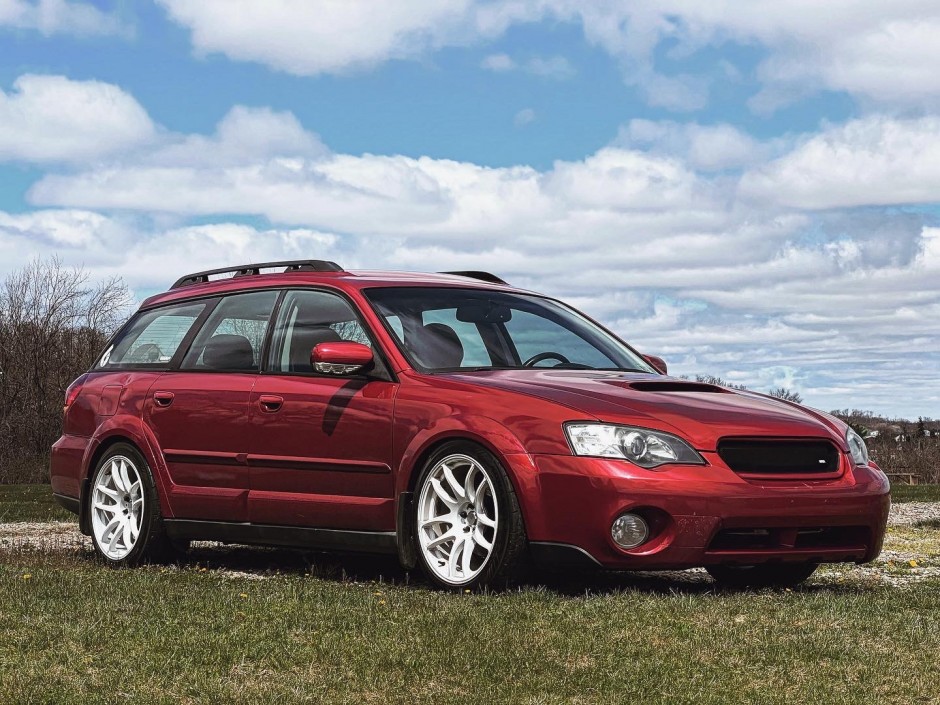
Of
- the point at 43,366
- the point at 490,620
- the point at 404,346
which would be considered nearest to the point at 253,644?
the point at 490,620

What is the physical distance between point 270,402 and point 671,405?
2.45 metres

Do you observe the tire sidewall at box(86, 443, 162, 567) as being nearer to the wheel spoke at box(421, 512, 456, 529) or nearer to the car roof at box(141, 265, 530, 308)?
the car roof at box(141, 265, 530, 308)

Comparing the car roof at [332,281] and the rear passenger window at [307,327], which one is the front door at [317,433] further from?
the car roof at [332,281]

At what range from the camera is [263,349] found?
8.54 metres

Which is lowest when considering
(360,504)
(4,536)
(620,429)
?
(4,536)

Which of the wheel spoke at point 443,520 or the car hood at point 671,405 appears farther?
the wheel spoke at point 443,520

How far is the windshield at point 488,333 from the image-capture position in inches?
313

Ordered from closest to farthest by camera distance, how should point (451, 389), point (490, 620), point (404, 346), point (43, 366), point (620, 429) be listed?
point (490, 620), point (620, 429), point (451, 389), point (404, 346), point (43, 366)

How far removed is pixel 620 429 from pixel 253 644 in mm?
2176

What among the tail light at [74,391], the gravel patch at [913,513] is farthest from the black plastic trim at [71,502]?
the gravel patch at [913,513]

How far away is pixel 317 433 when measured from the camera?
25.8 feet

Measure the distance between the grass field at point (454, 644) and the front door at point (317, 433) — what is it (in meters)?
0.54

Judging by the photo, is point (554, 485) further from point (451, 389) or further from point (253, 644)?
point (253, 644)

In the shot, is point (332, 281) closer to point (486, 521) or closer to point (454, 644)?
point (486, 521)
